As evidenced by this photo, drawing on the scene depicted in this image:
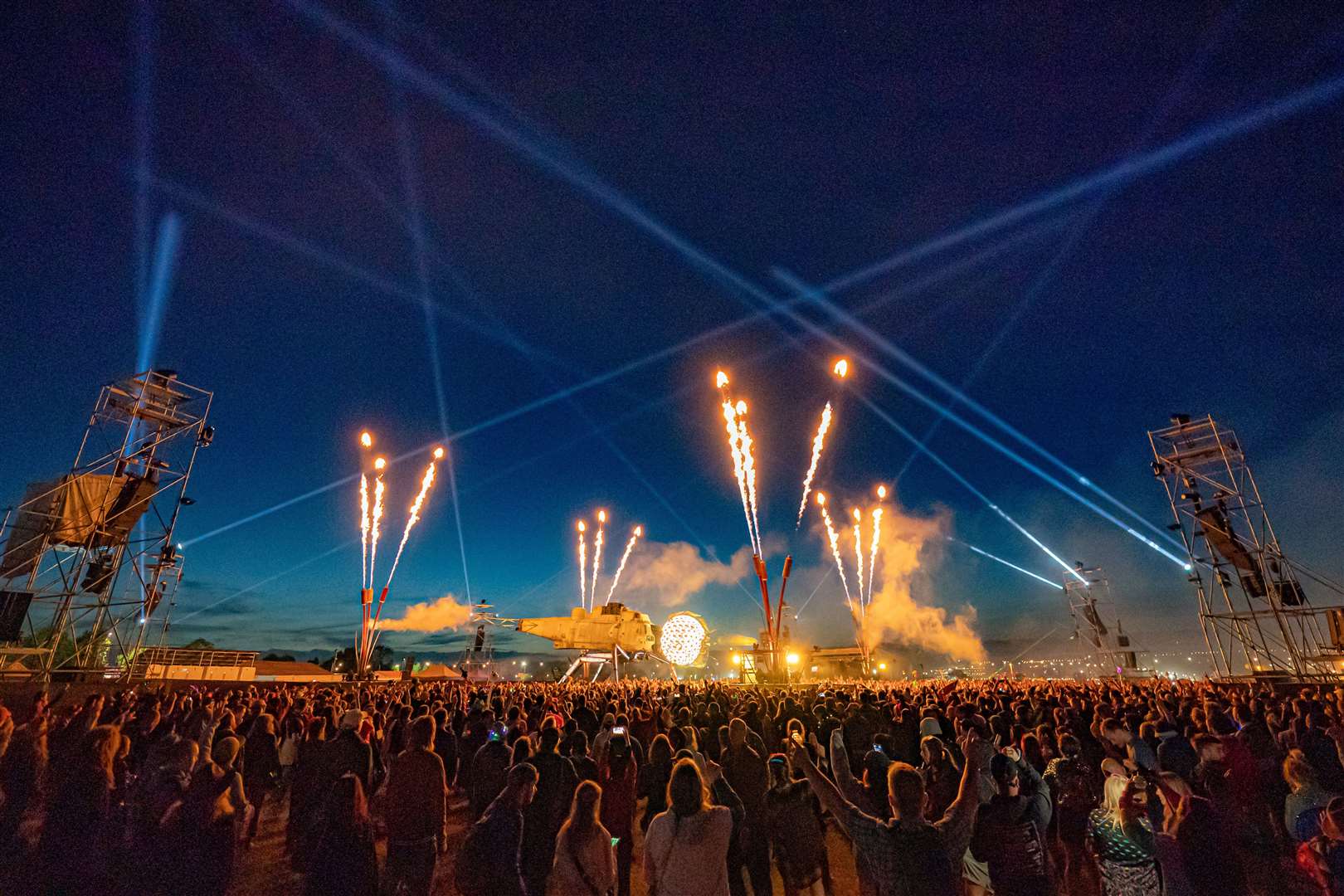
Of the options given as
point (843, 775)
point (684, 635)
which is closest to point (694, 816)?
point (843, 775)

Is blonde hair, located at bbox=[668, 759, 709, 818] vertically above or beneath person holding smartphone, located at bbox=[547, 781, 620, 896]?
above

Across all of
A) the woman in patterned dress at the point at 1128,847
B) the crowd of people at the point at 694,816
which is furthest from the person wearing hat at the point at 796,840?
the woman in patterned dress at the point at 1128,847

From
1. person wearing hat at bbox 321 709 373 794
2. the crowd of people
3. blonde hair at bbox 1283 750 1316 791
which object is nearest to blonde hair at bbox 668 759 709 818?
the crowd of people

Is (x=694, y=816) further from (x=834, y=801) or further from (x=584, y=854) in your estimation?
(x=834, y=801)

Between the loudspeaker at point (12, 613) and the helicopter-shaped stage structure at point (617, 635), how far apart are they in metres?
28.3

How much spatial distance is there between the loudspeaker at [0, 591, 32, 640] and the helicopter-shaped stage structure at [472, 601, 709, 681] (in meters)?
28.3

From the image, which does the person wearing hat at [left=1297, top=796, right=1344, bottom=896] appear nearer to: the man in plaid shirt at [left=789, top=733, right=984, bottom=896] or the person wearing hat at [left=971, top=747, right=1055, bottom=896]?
the person wearing hat at [left=971, top=747, right=1055, bottom=896]

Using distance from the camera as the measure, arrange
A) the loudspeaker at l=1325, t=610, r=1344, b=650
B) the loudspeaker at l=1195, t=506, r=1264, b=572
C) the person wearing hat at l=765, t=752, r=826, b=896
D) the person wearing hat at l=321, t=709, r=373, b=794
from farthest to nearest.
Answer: the loudspeaker at l=1195, t=506, r=1264, b=572 < the loudspeaker at l=1325, t=610, r=1344, b=650 < the person wearing hat at l=321, t=709, r=373, b=794 < the person wearing hat at l=765, t=752, r=826, b=896

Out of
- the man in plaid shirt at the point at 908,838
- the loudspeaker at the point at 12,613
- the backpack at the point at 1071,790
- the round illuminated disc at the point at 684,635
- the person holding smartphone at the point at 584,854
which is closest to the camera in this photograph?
the man in plaid shirt at the point at 908,838

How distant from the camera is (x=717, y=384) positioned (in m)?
23.0

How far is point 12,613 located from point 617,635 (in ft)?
118

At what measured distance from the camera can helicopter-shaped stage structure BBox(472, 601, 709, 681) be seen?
4988 centimetres

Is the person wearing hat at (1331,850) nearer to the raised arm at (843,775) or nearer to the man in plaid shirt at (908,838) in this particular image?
the man in plaid shirt at (908,838)

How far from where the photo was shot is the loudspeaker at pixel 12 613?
22.6 metres
